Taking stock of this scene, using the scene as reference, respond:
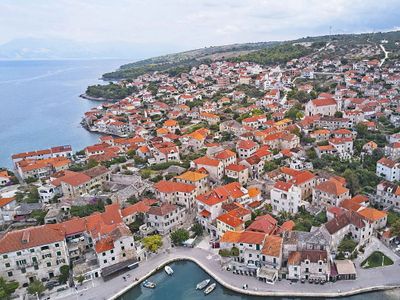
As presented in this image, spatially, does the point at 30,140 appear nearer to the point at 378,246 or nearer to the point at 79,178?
the point at 79,178

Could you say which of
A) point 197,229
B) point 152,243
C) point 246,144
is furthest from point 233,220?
point 246,144

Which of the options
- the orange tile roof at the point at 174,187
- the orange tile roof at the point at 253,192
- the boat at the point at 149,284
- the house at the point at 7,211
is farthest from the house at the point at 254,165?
the house at the point at 7,211

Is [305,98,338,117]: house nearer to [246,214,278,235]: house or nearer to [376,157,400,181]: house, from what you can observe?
[376,157,400,181]: house

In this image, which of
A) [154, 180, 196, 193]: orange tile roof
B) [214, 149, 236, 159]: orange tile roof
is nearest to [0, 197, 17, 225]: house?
[154, 180, 196, 193]: orange tile roof

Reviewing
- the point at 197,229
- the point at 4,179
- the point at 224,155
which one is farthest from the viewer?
the point at 4,179

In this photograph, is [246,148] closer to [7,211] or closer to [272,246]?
[272,246]

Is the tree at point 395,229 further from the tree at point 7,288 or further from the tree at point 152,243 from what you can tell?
the tree at point 7,288

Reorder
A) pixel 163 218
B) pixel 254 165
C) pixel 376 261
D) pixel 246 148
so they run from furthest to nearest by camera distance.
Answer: pixel 246 148 → pixel 254 165 → pixel 163 218 → pixel 376 261

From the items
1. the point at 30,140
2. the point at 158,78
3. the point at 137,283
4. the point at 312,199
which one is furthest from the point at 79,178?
the point at 158,78
